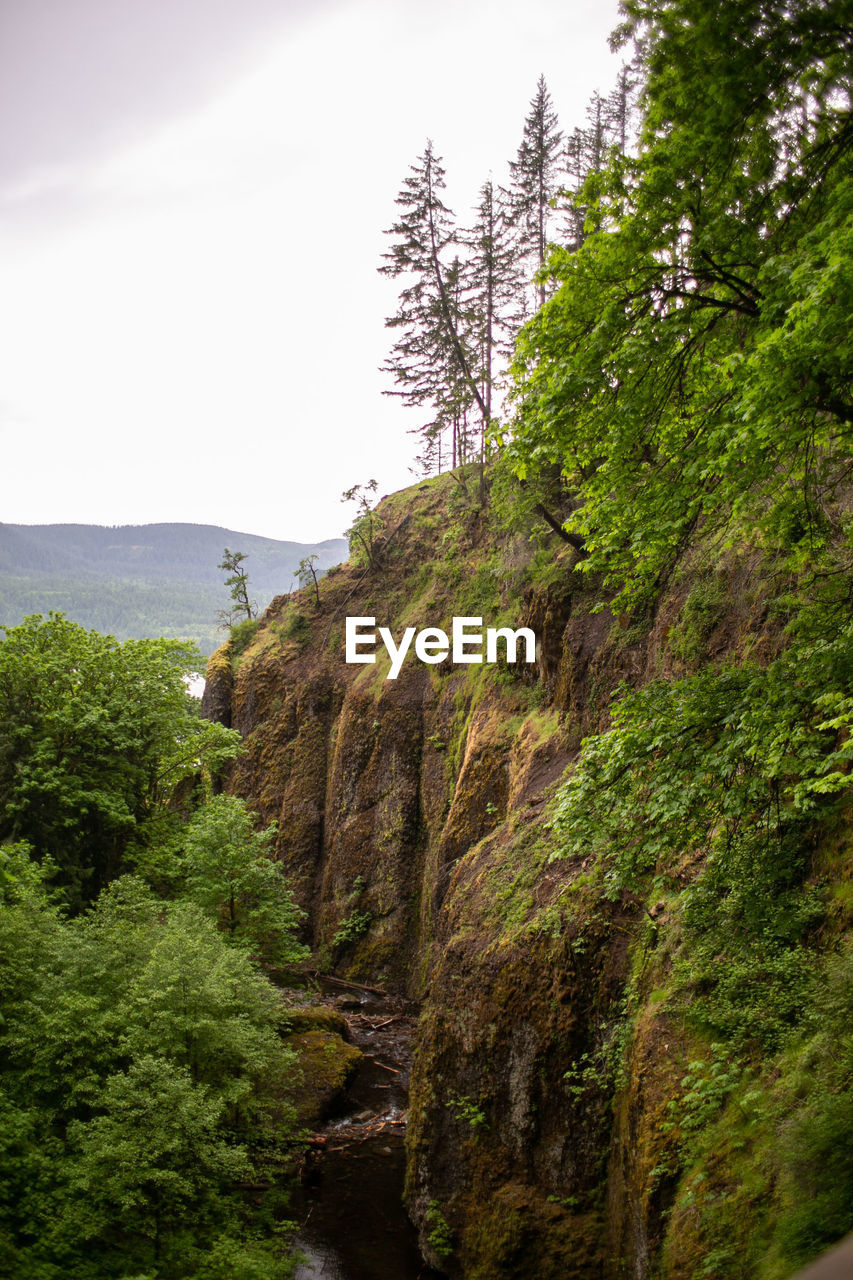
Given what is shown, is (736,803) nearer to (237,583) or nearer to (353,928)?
(353,928)

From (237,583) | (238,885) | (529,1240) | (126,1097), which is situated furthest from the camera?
(237,583)

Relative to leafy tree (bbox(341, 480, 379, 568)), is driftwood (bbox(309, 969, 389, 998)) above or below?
below

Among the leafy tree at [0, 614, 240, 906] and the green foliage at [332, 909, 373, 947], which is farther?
the green foliage at [332, 909, 373, 947]

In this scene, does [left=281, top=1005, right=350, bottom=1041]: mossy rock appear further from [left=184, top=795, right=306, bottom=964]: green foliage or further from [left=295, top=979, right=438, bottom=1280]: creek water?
[left=184, top=795, right=306, bottom=964]: green foliage

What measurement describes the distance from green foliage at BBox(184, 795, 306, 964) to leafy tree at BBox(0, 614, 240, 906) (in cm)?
219

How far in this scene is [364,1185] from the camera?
45.0 ft

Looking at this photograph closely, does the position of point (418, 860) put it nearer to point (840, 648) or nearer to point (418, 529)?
point (418, 529)

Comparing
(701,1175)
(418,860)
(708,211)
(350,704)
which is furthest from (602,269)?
(350,704)

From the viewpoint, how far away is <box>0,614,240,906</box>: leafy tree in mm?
18484

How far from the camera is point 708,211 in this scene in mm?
5711

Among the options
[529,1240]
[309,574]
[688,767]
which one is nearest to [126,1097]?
[529,1240]

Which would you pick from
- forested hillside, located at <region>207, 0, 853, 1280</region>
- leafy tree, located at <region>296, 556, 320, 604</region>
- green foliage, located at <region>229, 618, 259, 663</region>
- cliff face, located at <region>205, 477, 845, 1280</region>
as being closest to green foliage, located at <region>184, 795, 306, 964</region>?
cliff face, located at <region>205, 477, 845, 1280</region>

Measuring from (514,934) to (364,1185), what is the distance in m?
6.30

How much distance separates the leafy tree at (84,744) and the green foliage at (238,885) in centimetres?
219
